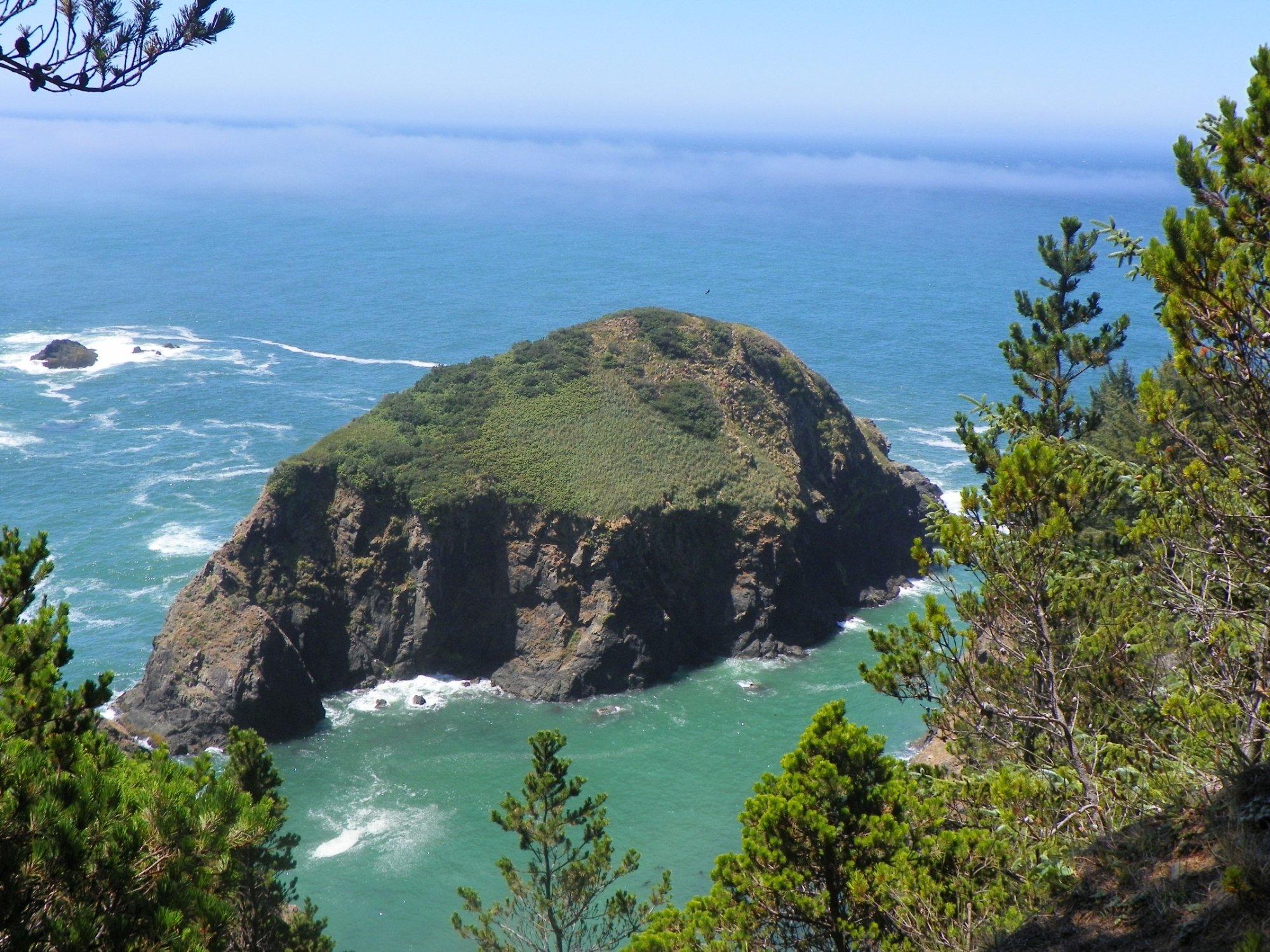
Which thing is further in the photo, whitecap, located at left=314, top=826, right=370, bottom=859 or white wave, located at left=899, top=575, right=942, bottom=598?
white wave, located at left=899, top=575, right=942, bottom=598

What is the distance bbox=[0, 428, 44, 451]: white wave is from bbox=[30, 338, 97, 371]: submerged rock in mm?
20141

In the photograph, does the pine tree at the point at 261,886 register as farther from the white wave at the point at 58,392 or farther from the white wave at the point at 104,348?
the white wave at the point at 104,348

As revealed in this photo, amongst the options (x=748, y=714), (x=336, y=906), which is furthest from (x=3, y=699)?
(x=748, y=714)

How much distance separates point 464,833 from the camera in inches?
1596

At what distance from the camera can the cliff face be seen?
48.3 m

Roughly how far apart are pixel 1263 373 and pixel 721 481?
149ft

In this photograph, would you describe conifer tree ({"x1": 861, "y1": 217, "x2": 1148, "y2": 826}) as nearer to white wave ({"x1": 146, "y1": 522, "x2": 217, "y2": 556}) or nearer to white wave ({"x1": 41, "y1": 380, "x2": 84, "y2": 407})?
white wave ({"x1": 146, "y1": 522, "x2": 217, "y2": 556})

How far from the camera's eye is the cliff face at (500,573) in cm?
4828

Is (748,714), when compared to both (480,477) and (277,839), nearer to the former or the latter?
(480,477)

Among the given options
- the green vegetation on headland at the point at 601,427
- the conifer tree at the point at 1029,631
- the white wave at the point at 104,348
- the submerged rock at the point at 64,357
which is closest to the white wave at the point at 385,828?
the green vegetation on headland at the point at 601,427

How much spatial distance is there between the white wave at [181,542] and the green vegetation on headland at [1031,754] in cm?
5217

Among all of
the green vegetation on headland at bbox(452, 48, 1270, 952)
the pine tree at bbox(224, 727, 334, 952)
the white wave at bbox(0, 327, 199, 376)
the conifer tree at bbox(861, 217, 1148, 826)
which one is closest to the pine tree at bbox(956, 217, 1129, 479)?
the conifer tree at bbox(861, 217, 1148, 826)

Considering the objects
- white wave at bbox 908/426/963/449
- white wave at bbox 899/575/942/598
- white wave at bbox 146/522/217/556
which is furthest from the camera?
white wave at bbox 908/426/963/449

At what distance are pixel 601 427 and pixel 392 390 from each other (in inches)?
1884
